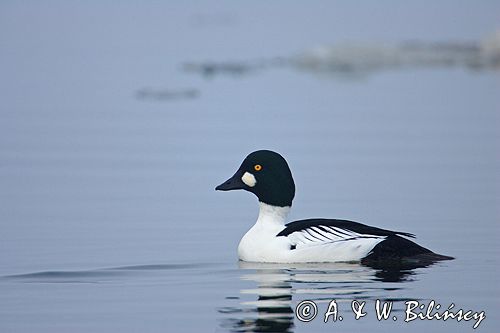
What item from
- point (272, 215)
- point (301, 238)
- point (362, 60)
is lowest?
point (301, 238)

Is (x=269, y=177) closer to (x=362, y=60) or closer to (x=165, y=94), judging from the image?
(x=165, y=94)

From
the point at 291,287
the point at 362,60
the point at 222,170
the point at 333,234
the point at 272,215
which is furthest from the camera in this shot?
the point at 362,60

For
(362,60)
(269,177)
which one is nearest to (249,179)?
(269,177)

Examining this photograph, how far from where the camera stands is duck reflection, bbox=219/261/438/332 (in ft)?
27.1

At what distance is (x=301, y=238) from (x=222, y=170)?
4540 millimetres

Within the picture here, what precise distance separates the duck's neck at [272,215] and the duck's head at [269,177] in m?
0.03

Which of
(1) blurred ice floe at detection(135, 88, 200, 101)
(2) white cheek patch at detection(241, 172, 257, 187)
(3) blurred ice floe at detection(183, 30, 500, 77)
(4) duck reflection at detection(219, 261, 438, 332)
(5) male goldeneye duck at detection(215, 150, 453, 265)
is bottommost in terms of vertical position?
(4) duck reflection at detection(219, 261, 438, 332)

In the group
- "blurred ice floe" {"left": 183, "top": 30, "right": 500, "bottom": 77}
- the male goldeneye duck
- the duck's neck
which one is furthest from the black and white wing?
"blurred ice floe" {"left": 183, "top": 30, "right": 500, "bottom": 77}

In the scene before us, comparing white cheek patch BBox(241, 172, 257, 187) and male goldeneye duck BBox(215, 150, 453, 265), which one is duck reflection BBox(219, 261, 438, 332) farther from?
white cheek patch BBox(241, 172, 257, 187)

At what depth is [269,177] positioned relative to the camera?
423 inches

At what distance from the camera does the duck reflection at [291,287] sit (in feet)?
27.1

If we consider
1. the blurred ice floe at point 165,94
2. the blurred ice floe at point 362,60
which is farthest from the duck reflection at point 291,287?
the blurred ice floe at point 362,60

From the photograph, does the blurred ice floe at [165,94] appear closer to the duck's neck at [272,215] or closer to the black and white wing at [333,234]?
the duck's neck at [272,215]

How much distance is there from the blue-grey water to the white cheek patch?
55cm
